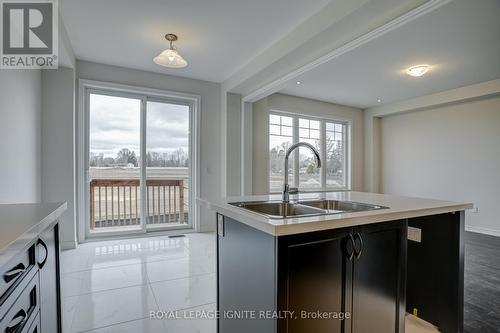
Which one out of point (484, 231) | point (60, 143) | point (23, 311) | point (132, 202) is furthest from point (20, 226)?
point (484, 231)

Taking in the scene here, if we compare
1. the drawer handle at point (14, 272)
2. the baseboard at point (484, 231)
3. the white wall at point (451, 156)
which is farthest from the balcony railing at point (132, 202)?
the baseboard at point (484, 231)

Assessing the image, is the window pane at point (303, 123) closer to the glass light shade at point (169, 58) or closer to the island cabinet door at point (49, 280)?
the glass light shade at point (169, 58)

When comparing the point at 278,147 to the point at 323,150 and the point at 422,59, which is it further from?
the point at 422,59

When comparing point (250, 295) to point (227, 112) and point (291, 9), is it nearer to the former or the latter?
point (291, 9)

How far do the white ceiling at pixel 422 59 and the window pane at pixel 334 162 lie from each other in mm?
1154

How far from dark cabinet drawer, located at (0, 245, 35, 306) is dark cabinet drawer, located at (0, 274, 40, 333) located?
2.1 inches

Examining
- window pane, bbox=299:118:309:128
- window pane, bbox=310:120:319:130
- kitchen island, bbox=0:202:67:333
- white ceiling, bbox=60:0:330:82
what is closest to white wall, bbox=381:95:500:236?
window pane, bbox=310:120:319:130

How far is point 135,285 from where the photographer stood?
2518 millimetres

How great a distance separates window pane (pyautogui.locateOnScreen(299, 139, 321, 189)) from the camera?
5.86 m

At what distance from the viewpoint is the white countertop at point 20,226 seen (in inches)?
29.4

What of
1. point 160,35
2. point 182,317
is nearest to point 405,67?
point 160,35

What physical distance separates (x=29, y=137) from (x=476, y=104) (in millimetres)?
7112

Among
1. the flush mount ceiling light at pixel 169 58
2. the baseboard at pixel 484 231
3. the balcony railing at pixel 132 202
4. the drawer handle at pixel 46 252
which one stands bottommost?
the baseboard at pixel 484 231

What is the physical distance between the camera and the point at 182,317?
201 centimetres
